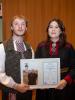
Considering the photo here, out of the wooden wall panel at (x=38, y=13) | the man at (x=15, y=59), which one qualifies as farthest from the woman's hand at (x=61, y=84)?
the wooden wall panel at (x=38, y=13)

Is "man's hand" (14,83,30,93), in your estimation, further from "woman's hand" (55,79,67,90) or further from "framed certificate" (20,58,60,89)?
"woman's hand" (55,79,67,90)

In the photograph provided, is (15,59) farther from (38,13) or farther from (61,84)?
(38,13)

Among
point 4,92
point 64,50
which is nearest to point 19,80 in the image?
point 4,92

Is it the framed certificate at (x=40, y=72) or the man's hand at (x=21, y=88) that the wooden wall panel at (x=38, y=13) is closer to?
the framed certificate at (x=40, y=72)

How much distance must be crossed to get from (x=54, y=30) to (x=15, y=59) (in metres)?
0.45

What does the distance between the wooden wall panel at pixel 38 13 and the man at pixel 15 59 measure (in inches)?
45.2

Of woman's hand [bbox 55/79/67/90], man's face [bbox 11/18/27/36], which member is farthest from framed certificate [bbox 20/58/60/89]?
man's face [bbox 11/18/27/36]

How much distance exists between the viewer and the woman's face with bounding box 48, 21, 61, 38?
87.8 inches

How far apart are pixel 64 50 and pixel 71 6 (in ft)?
4.02

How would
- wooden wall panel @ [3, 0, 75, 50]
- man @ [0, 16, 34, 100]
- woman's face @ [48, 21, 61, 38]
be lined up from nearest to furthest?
man @ [0, 16, 34, 100], woman's face @ [48, 21, 61, 38], wooden wall panel @ [3, 0, 75, 50]

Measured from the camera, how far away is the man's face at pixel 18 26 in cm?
Result: 210

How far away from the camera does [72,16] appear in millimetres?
3326

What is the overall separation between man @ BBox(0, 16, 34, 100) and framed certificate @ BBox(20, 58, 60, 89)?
53 millimetres

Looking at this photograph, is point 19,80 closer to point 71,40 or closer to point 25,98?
point 25,98
